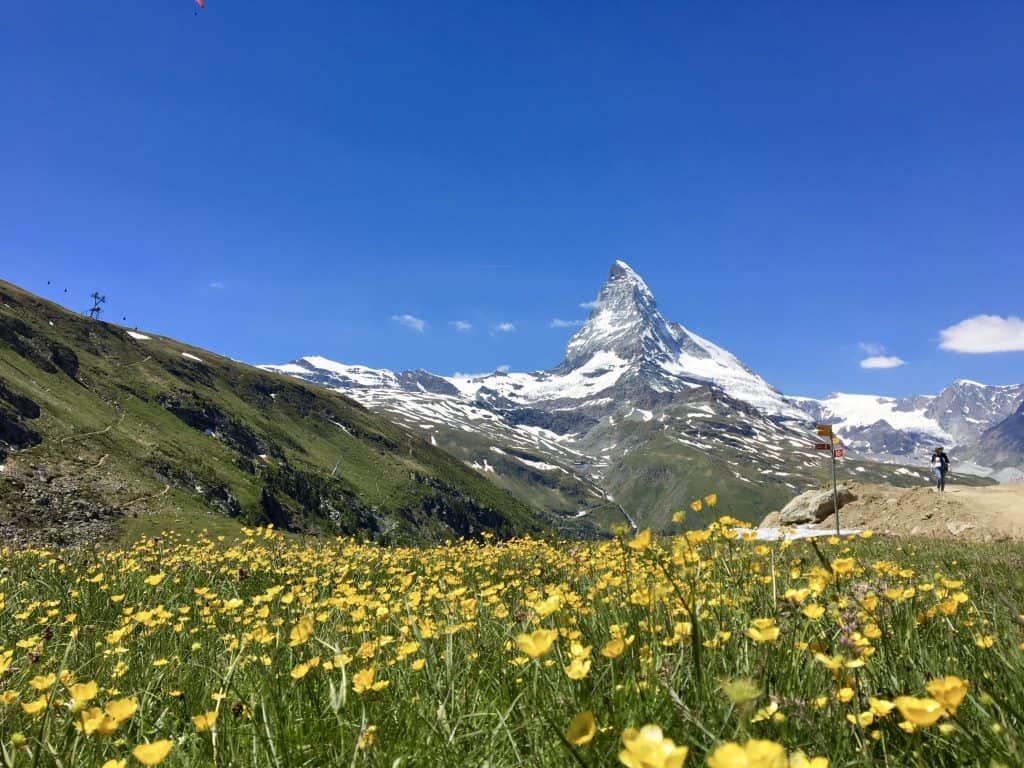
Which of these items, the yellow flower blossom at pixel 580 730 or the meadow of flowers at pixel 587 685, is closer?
the yellow flower blossom at pixel 580 730

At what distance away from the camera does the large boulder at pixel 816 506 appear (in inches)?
1325

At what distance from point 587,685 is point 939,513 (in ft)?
99.5

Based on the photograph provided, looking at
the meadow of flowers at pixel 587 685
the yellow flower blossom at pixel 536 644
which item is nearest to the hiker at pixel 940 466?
the meadow of flowers at pixel 587 685

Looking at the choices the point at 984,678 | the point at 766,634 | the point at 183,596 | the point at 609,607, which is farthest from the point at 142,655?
the point at 984,678

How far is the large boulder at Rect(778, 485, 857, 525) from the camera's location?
33656mm

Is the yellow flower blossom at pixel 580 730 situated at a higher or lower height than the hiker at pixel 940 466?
lower

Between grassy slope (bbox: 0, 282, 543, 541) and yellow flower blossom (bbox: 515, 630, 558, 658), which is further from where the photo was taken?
grassy slope (bbox: 0, 282, 543, 541)

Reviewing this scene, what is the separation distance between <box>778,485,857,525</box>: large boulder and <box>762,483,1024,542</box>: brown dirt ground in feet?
1.46

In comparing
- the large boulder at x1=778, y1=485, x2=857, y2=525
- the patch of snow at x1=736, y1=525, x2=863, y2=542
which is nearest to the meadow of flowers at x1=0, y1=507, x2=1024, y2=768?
the patch of snow at x1=736, y1=525, x2=863, y2=542

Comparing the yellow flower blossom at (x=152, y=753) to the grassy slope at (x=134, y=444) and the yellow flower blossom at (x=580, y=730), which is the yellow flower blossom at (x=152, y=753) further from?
the grassy slope at (x=134, y=444)

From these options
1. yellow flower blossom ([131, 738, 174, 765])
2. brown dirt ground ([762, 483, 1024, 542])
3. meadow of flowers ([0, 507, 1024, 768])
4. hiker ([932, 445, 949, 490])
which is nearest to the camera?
yellow flower blossom ([131, 738, 174, 765])

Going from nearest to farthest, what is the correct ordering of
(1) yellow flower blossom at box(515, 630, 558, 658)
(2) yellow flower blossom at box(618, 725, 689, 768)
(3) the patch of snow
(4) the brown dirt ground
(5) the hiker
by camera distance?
(2) yellow flower blossom at box(618, 725, 689, 768) < (1) yellow flower blossom at box(515, 630, 558, 658) < (3) the patch of snow < (4) the brown dirt ground < (5) the hiker

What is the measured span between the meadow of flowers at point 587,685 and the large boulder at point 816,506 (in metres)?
29.5

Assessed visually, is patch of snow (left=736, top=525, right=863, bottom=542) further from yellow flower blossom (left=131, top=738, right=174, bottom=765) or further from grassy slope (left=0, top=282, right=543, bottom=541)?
grassy slope (left=0, top=282, right=543, bottom=541)
